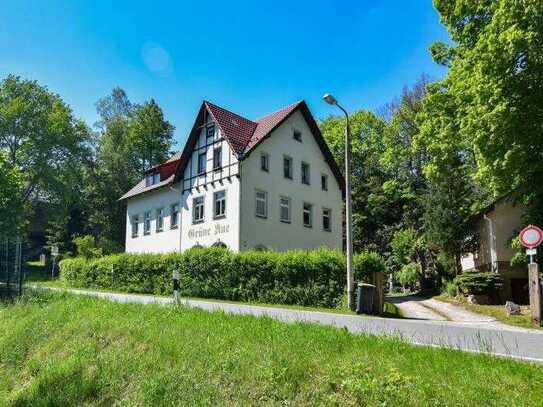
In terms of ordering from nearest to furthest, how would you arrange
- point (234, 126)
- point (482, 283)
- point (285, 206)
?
point (482, 283)
point (234, 126)
point (285, 206)

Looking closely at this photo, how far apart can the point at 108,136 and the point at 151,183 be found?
A: 2349 cm

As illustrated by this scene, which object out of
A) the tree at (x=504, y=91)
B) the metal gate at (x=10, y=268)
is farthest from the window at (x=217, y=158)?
the tree at (x=504, y=91)

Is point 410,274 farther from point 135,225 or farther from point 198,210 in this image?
point 135,225

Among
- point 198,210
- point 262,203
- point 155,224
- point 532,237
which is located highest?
point 262,203

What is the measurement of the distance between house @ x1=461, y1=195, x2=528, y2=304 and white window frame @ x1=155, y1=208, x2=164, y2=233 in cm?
2249

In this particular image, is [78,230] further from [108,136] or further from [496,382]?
[496,382]

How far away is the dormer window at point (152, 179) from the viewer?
4156 cm

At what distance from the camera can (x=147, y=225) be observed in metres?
41.3

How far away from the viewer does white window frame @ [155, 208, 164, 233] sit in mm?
39344

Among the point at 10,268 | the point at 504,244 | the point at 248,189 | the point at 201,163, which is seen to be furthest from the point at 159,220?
the point at 504,244

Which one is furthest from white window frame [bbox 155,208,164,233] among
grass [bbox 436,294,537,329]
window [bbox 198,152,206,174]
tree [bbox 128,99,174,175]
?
tree [bbox 128,99,174,175]

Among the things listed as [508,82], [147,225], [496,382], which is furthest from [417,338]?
[147,225]

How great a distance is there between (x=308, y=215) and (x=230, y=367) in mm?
29039

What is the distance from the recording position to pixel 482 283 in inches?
1049
